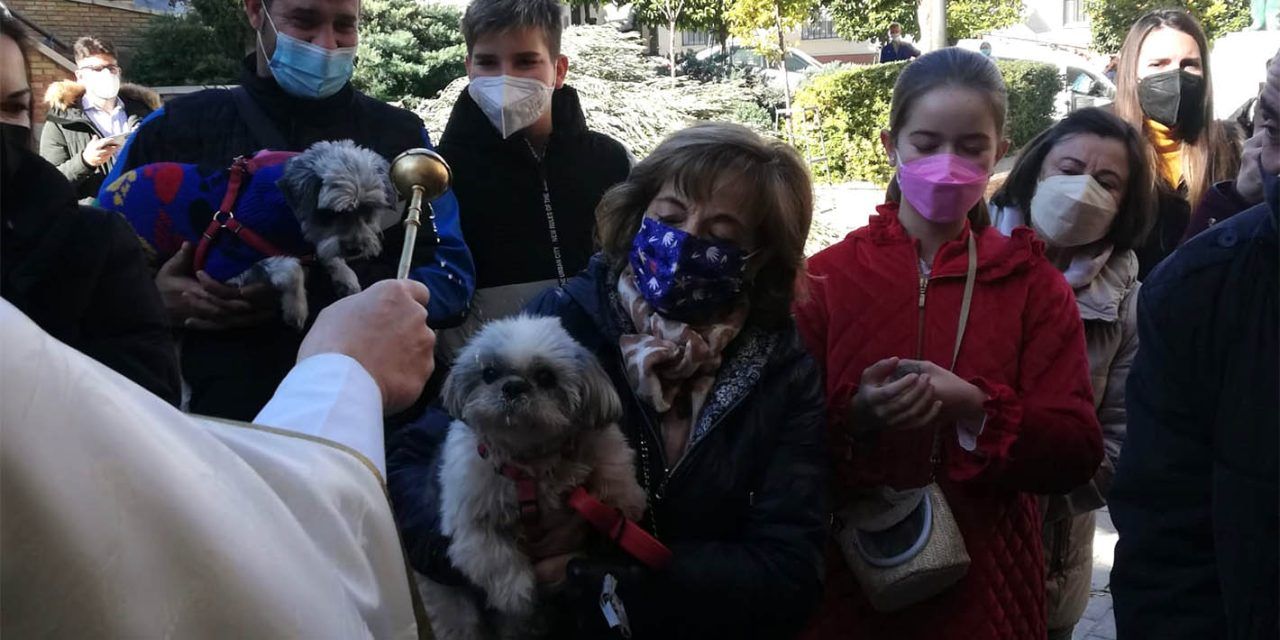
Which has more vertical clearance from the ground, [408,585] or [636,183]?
[636,183]

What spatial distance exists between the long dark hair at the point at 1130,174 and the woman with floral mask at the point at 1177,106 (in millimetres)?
716

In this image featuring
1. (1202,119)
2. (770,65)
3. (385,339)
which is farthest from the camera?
(770,65)

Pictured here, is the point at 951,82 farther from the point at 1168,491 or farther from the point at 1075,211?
the point at 1168,491

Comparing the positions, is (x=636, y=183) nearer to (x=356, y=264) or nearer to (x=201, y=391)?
(x=356, y=264)

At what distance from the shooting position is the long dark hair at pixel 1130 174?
351cm

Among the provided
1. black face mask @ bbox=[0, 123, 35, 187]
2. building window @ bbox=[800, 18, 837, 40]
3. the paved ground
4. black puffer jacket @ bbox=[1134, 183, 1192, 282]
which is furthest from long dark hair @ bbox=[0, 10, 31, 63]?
building window @ bbox=[800, 18, 837, 40]

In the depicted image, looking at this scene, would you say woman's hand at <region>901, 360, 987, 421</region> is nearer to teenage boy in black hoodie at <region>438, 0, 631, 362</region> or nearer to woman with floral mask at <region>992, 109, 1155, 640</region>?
woman with floral mask at <region>992, 109, 1155, 640</region>

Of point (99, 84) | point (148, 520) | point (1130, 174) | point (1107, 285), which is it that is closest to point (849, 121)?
point (99, 84)

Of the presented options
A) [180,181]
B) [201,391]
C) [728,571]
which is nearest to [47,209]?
[180,181]

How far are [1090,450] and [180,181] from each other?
2.44 meters

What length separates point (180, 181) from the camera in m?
2.85

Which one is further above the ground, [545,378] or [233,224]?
[233,224]

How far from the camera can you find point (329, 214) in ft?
9.33

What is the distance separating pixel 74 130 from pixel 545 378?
6.95 m
